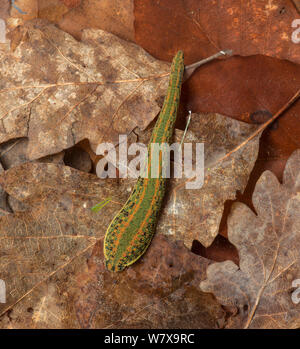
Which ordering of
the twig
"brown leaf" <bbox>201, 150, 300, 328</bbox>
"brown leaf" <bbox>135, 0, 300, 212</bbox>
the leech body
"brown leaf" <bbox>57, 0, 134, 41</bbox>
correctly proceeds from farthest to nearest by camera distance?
"brown leaf" <bbox>57, 0, 134, 41</bbox>, the twig, "brown leaf" <bbox>135, 0, 300, 212</bbox>, the leech body, "brown leaf" <bbox>201, 150, 300, 328</bbox>

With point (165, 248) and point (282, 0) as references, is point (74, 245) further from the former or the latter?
point (282, 0)

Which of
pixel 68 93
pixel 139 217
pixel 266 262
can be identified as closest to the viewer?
pixel 266 262

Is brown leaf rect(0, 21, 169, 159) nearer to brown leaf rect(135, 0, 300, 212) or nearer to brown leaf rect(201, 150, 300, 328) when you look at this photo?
brown leaf rect(135, 0, 300, 212)

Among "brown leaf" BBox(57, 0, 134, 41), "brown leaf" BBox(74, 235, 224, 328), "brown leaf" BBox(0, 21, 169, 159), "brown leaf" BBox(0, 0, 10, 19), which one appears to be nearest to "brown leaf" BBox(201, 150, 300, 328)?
"brown leaf" BBox(74, 235, 224, 328)

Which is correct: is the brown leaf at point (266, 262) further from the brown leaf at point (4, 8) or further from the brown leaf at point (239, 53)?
the brown leaf at point (4, 8)

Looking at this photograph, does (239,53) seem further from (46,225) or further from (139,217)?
(46,225)

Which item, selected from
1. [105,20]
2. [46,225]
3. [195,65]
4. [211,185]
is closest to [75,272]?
[46,225]
